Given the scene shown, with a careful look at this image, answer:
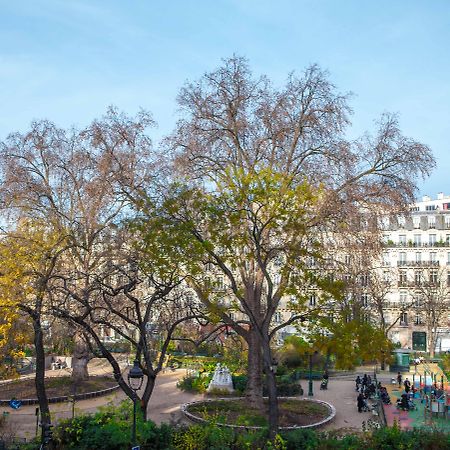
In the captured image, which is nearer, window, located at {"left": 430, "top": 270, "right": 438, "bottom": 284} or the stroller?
the stroller

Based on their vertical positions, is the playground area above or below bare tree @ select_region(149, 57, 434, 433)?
below

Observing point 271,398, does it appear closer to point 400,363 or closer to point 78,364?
point 78,364

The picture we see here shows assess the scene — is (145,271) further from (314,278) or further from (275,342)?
(275,342)

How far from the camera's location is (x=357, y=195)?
80.6 feet

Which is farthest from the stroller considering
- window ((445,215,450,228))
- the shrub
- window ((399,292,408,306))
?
window ((445,215,450,228))

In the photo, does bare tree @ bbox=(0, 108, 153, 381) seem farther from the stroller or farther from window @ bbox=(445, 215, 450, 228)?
window @ bbox=(445, 215, 450, 228)

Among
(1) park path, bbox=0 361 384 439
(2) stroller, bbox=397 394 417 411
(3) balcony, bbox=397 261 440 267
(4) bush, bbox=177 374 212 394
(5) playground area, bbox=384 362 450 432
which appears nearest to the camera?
(1) park path, bbox=0 361 384 439

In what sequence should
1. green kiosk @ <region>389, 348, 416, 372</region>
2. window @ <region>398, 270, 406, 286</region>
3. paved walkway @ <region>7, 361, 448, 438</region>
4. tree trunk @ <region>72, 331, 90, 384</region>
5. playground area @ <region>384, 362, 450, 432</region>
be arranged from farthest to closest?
window @ <region>398, 270, 406, 286</region>
green kiosk @ <region>389, 348, 416, 372</region>
tree trunk @ <region>72, 331, 90, 384</region>
playground area @ <region>384, 362, 450, 432</region>
paved walkway @ <region>7, 361, 448, 438</region>

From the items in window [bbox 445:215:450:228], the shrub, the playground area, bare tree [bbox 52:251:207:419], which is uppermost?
window [bbox 445:215:450:228]

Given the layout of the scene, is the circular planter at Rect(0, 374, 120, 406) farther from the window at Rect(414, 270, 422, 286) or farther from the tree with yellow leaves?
the window at Rect(414, 270, 422, 286)

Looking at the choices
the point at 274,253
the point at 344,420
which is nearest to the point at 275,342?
the point at 344,420

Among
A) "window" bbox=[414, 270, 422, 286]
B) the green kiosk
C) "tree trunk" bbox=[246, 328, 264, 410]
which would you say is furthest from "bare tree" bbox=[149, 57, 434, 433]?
"window" bbox=[414, 270, 422, 286]

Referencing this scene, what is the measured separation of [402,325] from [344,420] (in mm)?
34766

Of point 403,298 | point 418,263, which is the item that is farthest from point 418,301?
point 418,263
